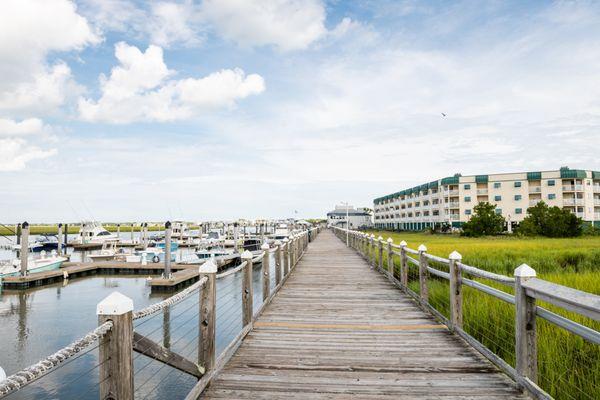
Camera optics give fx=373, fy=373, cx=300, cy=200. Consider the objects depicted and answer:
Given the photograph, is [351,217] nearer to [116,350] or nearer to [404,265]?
[404,265]

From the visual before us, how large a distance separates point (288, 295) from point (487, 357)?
5.34 meters

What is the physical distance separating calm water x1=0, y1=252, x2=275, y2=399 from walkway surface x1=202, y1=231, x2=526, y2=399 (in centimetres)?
139

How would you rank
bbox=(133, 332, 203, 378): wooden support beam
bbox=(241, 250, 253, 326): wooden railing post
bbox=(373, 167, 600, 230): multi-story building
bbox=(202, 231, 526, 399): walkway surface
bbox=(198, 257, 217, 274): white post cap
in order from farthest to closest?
1. bbox=(373, 167, 600, 230): multi-story building
2. bbox=(241, 250, 253, 326): wooden railing post
3. bbox=(198, 257, 217, 274): white post cap
4. bbox=(202, 231, 526, 399): walkway surface
5. bbox=(133, 332, 203, 378): wooden support beam

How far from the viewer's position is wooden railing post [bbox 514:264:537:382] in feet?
12.6

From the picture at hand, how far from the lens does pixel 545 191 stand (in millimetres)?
58906

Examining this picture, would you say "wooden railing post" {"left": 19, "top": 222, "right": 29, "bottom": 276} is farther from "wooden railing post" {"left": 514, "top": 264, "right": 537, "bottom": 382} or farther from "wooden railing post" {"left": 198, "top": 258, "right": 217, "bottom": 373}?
"wooden railing post" {"left": 514, "top": 264, "right": 537, "bottom": 382}

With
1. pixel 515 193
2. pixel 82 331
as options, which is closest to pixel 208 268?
pixel 82 331

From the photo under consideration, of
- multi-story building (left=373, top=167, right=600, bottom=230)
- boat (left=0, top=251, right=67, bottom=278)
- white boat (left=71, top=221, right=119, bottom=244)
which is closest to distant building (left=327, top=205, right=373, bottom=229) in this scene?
multi-story building (left=373, top=167, right=600, bottom=230)

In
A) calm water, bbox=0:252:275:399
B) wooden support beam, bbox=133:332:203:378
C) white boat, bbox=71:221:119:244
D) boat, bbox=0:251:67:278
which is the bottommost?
calm water, bbox=0:252:275:399

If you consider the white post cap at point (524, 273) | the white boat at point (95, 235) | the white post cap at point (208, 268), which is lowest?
the white boat at point (95, 235)

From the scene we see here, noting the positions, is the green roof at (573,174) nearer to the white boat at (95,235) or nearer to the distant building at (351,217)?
the distant building at (351,217)

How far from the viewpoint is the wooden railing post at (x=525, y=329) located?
383 cm

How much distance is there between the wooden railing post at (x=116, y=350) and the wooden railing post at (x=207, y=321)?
1.60 m

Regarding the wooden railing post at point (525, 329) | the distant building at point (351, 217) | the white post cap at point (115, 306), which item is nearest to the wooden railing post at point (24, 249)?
the white post cap at point (115, 306)
